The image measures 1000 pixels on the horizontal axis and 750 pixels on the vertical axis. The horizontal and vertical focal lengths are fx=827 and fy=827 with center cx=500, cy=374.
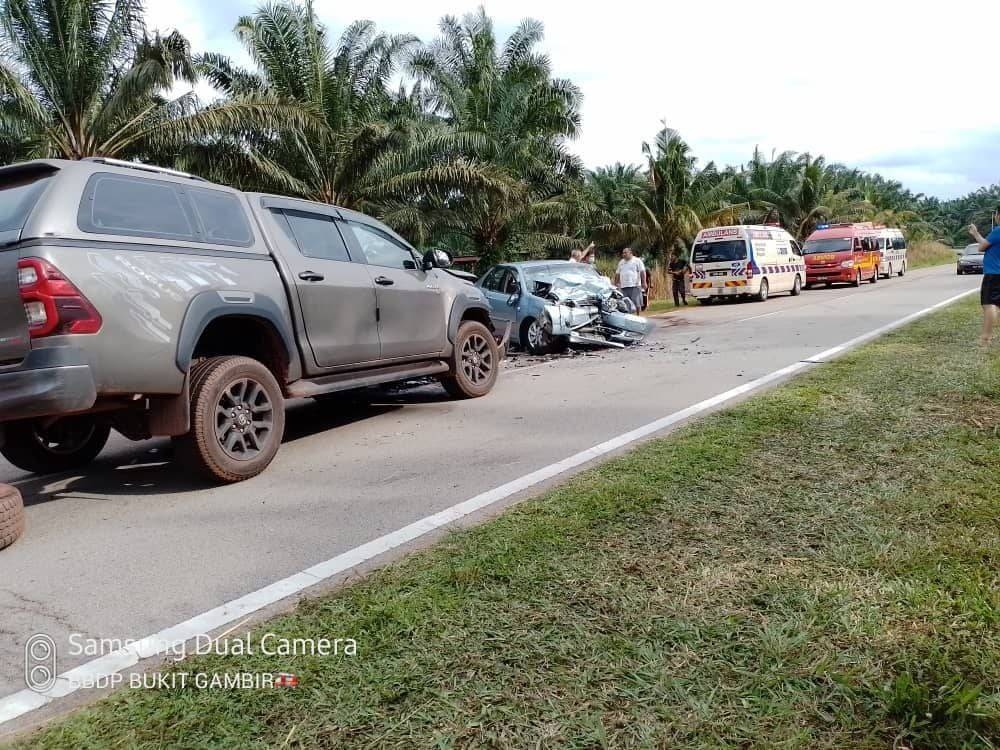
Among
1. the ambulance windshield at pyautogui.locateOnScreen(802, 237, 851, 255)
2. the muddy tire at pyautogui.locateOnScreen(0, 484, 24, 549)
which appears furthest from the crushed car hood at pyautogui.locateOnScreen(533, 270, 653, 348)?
the ambulance windshield at pyautogui.locateOnScreen(802, 237, 851, 255)

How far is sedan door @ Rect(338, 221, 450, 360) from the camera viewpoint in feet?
23.3

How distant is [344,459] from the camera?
6180mm

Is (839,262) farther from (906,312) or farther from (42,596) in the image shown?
(42,596)

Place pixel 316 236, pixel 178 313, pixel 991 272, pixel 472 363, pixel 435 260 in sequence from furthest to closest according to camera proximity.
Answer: pixel 991 272 → pixel 472 363 → pixel 435 260 → pixel 316 236 → pixel 178 313

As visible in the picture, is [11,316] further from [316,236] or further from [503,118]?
[503,118]

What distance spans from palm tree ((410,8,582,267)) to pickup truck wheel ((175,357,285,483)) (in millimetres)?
18063

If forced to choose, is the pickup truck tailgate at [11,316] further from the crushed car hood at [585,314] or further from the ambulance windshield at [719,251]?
the ambulance windshield at [719,251]

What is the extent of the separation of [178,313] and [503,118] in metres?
21.6

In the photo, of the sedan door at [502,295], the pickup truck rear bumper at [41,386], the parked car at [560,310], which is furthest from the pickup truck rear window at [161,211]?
the sedan door at [502,295]

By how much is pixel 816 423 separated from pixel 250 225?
4.48 m

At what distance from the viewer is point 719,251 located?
78.0 ft

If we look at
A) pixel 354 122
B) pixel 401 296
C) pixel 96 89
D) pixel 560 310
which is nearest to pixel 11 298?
pixel 401 296

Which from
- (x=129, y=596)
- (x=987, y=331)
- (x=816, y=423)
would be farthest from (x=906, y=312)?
(x=129, y=596)

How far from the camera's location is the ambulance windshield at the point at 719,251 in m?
23.4
